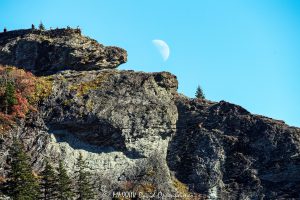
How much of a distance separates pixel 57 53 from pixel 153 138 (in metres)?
26.6

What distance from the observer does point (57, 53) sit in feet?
339

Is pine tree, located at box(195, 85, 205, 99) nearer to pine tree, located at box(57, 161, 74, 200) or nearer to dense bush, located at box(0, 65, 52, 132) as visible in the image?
dense bush, located at box(0, 65, 52, 132)

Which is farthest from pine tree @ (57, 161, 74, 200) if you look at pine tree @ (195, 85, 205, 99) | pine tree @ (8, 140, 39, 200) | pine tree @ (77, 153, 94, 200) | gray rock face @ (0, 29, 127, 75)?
pine tree @ (195, 85, 205, 99)

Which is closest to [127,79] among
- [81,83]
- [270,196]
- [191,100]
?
[81,83]

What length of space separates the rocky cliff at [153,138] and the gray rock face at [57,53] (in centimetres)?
43

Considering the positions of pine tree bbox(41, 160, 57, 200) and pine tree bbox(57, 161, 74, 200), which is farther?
pine tree bbox(41, 160, 57, 200)

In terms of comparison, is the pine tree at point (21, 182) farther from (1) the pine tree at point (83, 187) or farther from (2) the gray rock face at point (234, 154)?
(2) the gray rock face at point (234, 154)

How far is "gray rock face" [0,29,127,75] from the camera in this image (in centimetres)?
10294

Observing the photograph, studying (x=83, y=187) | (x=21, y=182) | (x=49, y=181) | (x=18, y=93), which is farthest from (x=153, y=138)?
(x=21, y=182)

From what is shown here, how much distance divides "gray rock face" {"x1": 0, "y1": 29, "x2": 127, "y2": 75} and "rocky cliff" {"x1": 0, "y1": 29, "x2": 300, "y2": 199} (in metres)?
0.43

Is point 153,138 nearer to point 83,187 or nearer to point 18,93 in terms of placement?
point 83,187

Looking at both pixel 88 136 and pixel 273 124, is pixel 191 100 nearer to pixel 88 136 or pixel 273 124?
pixel 273 124

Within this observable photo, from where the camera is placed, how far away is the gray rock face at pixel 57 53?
102938mm

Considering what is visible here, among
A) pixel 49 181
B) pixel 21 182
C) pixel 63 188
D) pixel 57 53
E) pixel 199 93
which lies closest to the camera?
pixel 21 182
